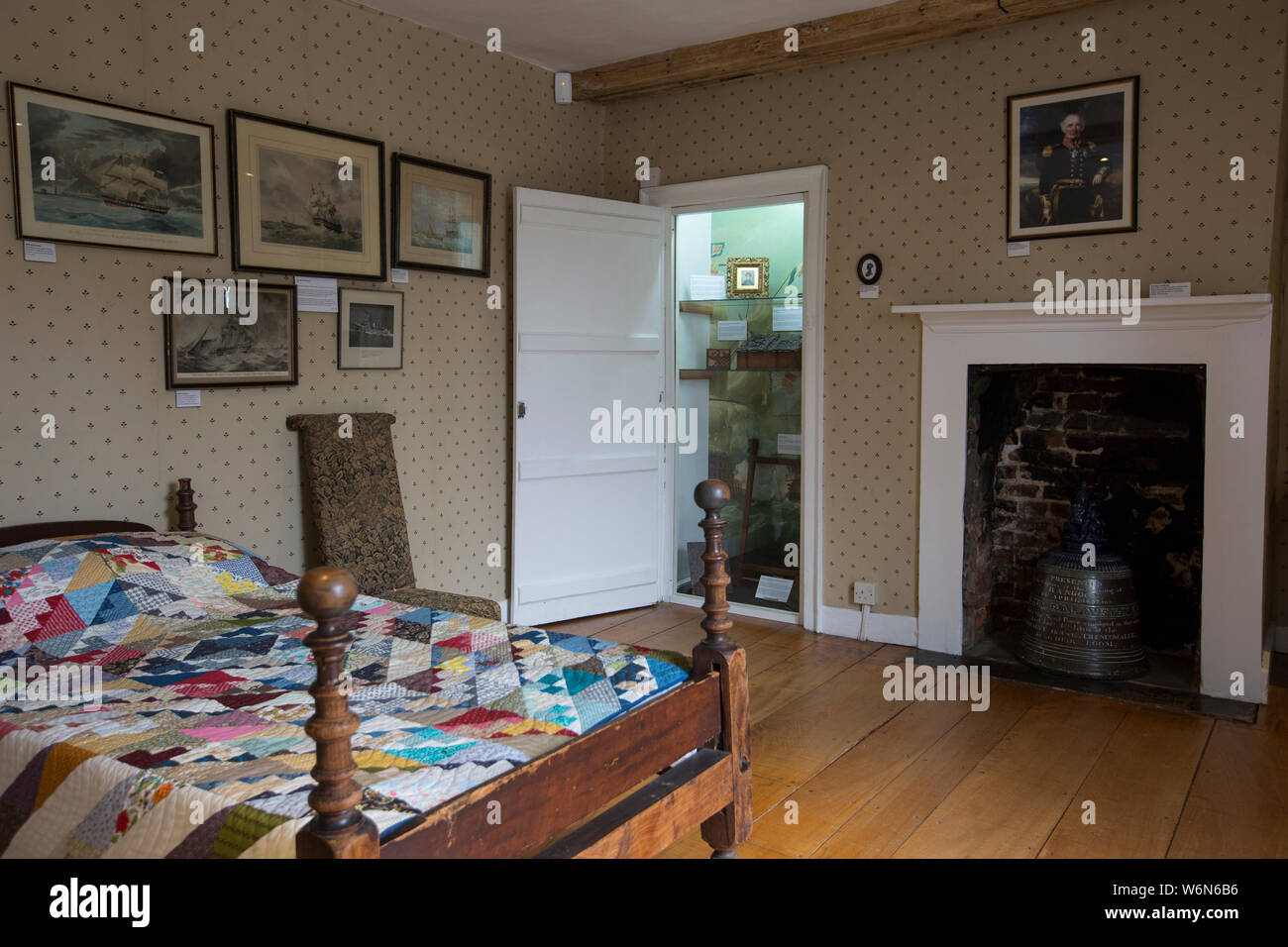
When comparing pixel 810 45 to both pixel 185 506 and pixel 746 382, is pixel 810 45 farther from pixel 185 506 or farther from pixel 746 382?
pixel 185 506

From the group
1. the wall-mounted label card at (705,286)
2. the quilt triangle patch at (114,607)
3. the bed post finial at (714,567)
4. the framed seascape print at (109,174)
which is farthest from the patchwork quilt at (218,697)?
the wall-mounted label card at (705,286)

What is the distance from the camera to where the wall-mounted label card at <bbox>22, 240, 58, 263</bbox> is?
125 inches

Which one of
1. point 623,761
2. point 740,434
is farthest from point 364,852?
point 740,434

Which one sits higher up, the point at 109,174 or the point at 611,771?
the point at 109,174

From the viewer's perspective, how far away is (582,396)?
16.6 feet

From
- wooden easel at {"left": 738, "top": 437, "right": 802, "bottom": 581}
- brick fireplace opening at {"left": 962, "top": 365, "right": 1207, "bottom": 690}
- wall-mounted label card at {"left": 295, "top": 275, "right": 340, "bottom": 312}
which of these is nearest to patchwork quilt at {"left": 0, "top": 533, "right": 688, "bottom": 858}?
wall-mounted label card at {"left": 295, "top": 275, "right": 340, "bottom": 312}

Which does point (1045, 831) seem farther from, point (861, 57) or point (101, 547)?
point (861, 57)

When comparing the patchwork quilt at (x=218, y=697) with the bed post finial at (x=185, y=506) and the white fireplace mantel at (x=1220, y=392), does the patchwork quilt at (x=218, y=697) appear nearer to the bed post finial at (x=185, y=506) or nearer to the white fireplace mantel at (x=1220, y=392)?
the bed post finial at (x=185, y=506)

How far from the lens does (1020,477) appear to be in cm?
480

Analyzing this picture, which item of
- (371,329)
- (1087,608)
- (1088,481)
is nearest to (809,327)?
(1088,481)

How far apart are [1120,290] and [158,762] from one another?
3.83m

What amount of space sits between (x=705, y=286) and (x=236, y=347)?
8.39 ft
